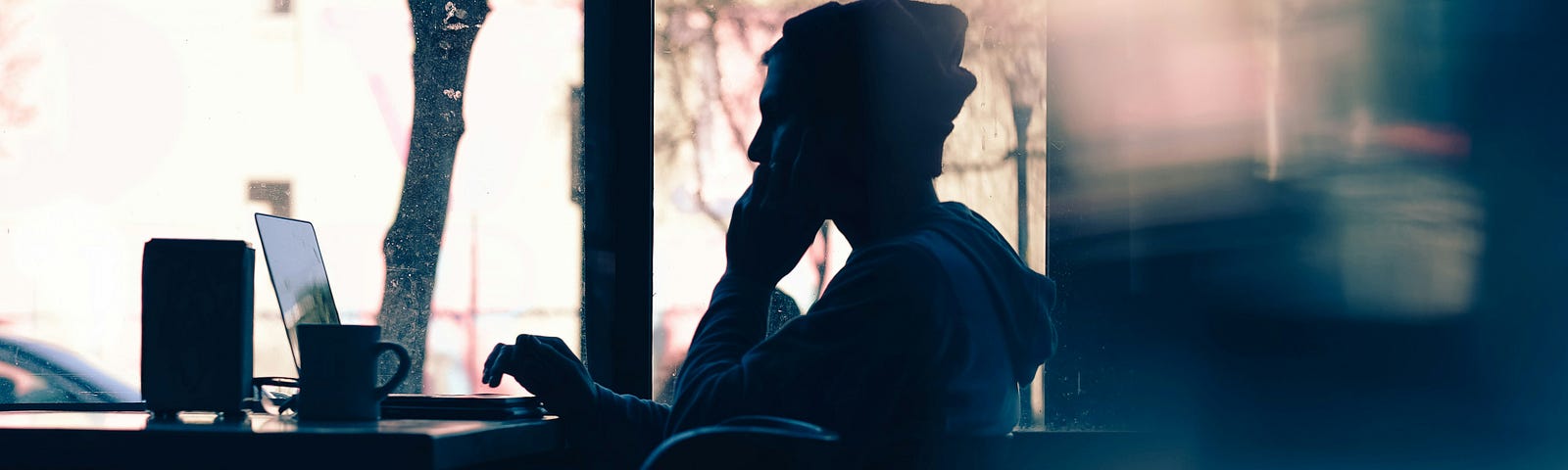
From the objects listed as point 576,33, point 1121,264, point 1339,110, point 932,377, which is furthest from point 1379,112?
point 576,33

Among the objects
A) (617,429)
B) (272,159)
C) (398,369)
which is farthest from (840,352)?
(272,159)

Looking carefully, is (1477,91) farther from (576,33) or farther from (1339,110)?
(576,33)

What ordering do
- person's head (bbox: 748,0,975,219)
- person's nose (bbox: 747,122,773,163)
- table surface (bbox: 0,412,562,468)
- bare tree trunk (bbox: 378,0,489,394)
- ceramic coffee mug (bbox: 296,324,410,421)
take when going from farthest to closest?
bare tree trunk (bbox: 378,0,489,394)
person's nose (bbox: 747,122,773,163)
person's head (bbox: 748,0,975,219)
ceramic coffee mug (bbox: 296,324,410,421)
table surface (bbox: 0,412,562,468)

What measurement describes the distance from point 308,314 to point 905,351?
78cm

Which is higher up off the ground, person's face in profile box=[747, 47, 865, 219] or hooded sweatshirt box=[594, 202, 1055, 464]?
person's face in profile box=[747, 47, 865, 219]

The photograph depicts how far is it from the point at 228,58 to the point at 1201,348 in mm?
1703

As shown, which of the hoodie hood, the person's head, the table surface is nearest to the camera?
the table surface

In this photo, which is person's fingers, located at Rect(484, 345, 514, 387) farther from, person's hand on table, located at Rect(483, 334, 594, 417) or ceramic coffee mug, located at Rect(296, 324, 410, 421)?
ceramic coffee mug, located at Rect(296, 324, 410, 421)

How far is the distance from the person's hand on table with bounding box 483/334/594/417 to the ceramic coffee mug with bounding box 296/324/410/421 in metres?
0.18

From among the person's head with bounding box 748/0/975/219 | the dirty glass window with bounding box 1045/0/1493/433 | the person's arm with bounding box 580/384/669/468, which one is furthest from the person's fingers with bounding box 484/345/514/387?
the dirty glass window with bounding box 1045/0/1493/433

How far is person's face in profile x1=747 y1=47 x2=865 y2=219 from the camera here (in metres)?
1.46

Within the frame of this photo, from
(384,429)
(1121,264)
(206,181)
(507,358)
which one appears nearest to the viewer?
(384,429)

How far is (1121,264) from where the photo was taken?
1734mm

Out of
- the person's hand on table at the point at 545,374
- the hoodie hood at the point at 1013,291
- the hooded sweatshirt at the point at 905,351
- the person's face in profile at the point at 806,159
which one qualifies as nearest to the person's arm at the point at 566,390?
the person's hand on table at the point at 545,374
